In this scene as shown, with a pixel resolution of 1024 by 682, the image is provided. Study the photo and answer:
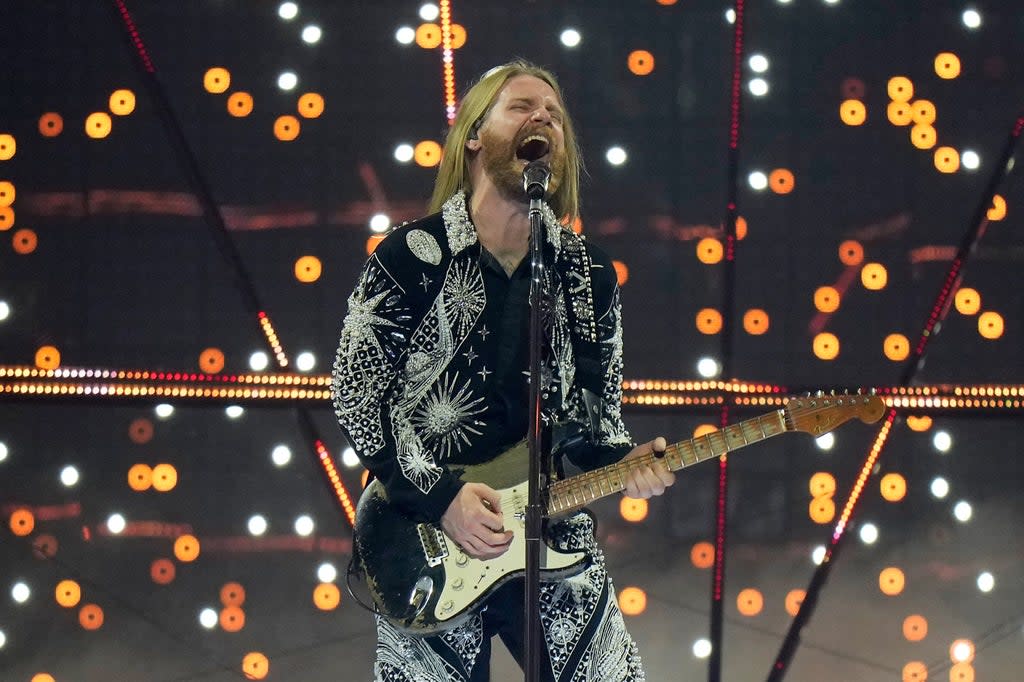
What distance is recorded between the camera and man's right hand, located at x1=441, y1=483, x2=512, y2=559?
242cm

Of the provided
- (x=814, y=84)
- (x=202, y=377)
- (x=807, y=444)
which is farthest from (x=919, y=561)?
(x=202, y=377)

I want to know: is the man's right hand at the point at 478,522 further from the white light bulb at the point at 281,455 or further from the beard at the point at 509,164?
the white light bulb at the point at 281,455

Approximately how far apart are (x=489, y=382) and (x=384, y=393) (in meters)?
0.19

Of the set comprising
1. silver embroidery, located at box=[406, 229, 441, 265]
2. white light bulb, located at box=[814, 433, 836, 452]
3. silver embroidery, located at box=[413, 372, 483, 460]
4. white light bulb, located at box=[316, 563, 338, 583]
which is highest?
white light bulb, located at box=[814, 433, 836, 452]

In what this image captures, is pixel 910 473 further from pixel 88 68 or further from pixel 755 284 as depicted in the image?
pixel 88 68

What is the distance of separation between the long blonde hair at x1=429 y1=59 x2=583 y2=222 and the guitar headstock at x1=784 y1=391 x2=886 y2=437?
2.20 feet

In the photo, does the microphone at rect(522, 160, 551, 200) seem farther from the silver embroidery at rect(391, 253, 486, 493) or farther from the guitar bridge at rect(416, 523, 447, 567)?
the guitar bridge at rect(416, 523, 447, 567)

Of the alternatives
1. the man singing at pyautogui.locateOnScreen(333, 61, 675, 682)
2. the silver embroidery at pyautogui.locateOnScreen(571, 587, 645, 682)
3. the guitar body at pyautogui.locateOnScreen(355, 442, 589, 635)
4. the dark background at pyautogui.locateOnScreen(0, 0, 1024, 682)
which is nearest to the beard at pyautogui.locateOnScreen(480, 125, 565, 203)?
the man singing at pyautogui.locateOnScreen(333, 61, 675, 682)

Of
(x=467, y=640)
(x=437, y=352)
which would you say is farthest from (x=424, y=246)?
(x=467, y=640)

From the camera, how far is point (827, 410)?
98.7 inches

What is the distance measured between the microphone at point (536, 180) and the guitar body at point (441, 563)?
50cm

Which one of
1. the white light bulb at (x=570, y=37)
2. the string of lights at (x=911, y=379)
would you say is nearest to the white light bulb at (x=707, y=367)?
the string of lights at (x=911, y=379)

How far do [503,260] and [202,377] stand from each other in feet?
5.88

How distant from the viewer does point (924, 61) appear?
4293mm
